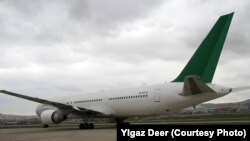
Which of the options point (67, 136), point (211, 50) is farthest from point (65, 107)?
point (211, 50)

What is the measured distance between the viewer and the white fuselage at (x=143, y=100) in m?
19.9

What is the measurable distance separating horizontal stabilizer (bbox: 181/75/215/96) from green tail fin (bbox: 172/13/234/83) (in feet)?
4.34

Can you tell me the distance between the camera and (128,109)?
80.3 ft

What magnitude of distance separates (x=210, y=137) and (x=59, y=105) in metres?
22.2

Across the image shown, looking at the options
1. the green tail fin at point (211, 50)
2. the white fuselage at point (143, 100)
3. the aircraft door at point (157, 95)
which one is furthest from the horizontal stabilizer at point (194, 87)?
the aircraft door at point (157, 95)

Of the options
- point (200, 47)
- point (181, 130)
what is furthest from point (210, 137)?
point (200, 47)

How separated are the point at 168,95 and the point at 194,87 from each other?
9.70 ft
